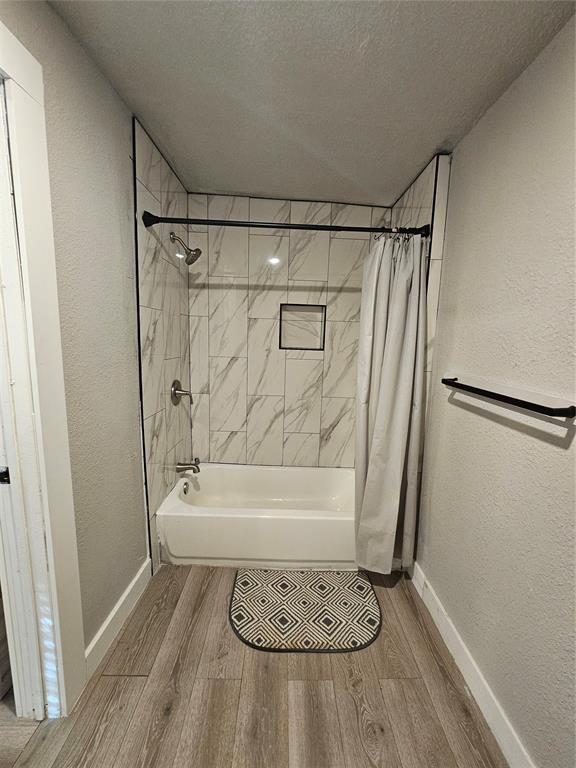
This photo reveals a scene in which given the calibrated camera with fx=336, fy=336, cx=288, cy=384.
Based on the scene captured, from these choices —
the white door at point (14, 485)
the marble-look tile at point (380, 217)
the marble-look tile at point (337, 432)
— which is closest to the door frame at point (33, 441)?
the white door at point (14, 485)

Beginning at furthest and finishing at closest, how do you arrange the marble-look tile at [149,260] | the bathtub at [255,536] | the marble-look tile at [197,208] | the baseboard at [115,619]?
the marble-look tile at [197,208] < the bathtub at [255,536] < the marble-look tile at [149,260] < the baseboard at [115,619]

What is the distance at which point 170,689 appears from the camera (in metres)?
1.28

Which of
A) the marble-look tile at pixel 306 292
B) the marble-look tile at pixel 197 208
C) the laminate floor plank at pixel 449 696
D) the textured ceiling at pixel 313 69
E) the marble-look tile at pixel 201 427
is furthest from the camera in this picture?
the marble-look tile at pixel 201 427

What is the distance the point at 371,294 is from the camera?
5.98 feet

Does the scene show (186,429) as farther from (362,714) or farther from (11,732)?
(362,714)

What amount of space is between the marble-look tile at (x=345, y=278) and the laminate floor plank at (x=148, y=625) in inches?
77.7

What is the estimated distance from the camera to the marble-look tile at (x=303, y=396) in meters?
2.57

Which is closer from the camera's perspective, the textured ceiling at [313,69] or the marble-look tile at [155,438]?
the textured ceiling at [313,69]

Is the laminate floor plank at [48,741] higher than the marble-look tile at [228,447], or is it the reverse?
the marble-look tile at [228,447]

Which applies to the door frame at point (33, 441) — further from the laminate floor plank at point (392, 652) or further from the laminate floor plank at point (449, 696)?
the laminate floor plank at point (449, 696)

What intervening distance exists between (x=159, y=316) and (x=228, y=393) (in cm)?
87

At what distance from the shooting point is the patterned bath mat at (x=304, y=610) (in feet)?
4.95

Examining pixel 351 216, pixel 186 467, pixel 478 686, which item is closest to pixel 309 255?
pixel 351 216

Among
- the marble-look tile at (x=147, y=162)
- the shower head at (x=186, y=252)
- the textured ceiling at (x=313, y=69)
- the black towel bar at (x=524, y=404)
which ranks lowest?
the black towel bar at (x=524, y=404)
